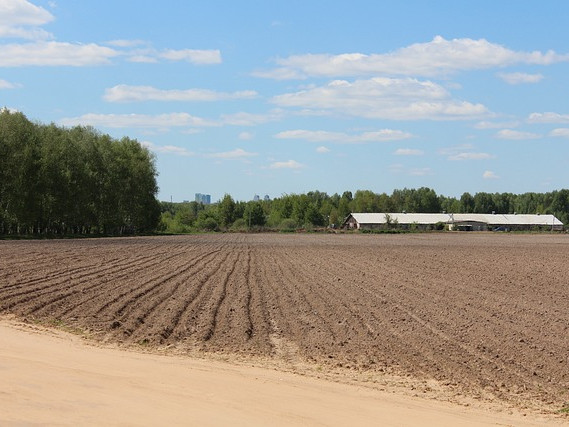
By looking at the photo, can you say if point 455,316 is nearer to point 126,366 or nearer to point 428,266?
point 126,366

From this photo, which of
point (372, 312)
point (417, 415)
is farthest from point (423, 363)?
point (372, 312)

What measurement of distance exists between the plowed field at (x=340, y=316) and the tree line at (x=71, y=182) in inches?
1866

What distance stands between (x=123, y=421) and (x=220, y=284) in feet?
66.9

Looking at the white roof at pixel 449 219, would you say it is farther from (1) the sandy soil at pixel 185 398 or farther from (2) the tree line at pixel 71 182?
(1) the sandy soil at pixel 185 398

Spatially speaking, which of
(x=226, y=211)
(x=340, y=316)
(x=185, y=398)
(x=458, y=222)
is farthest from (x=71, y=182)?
(x=458, y=222)

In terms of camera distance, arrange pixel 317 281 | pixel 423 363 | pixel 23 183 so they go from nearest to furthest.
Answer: pixel 423 363
pixel 317 281
pixel 23 183

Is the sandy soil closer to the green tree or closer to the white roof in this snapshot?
the white roof

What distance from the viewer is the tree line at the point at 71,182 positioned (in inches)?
3164

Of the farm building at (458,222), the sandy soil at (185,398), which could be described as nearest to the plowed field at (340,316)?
the sandy soil at (185,398)

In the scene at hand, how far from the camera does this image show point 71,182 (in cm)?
8938

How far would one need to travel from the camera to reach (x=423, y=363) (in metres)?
14.0

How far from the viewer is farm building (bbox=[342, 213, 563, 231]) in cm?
18050

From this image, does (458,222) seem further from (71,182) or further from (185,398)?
(185,398)

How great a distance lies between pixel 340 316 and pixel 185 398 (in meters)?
10.8
